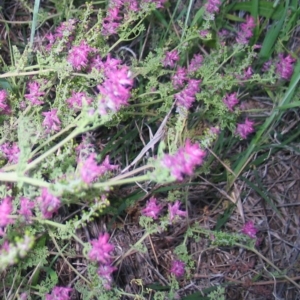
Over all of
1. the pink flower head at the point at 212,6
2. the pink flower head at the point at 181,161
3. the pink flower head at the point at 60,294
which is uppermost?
the pink flower head at the point at 212,6

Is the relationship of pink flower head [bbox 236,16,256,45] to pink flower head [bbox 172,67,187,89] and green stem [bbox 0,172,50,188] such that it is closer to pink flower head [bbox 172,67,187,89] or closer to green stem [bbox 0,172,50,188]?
pink flower head [bbox 172,67,187,89]

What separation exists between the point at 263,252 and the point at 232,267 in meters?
0.25

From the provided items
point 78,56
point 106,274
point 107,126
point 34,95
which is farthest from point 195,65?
point 106,274

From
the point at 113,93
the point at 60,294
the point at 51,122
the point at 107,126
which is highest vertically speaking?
the point at 113,93

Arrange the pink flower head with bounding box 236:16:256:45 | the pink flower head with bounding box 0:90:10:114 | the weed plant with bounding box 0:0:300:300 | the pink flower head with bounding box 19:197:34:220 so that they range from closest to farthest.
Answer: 1. the weed plant with bounding box 0:0:300:300
2. the pink flower head with bounding box 19:197:34:220
3. the pink flower head with bounding box 0:90:10:114
4. the pink flower head with bounding box 236:16:256:45

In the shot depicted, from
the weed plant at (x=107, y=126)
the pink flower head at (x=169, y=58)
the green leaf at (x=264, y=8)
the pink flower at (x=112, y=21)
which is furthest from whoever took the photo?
the green leaf at (x=264, y=8)

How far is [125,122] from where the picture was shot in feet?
7.84

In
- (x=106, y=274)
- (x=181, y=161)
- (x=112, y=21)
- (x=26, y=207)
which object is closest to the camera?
(x=181, y=161)

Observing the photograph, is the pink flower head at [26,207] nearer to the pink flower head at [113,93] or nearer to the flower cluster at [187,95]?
the pink flower head at [113,93]

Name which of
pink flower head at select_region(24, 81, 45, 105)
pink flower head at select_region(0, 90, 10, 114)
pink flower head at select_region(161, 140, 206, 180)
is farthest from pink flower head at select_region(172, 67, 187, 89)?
pink flower head at select_region(161, 140, 206, 180)

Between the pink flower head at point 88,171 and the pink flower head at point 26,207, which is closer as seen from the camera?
the pink flower head at point 88,171

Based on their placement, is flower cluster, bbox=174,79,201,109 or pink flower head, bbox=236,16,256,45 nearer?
flower cluster, bbox=174,79,201,109

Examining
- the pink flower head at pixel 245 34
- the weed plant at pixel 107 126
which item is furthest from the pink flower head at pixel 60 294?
the pink flower head at pixel 245 34

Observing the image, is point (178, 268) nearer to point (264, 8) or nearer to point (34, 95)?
point (34, 95)
